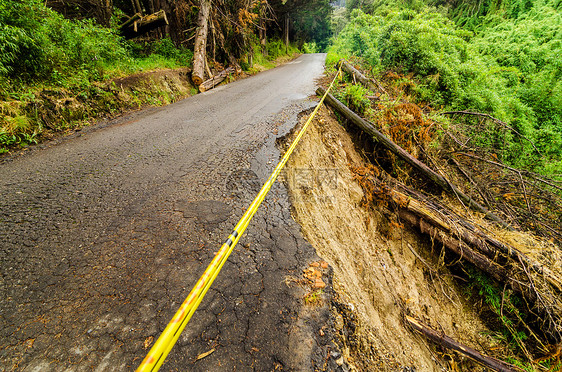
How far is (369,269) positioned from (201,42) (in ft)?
32.1

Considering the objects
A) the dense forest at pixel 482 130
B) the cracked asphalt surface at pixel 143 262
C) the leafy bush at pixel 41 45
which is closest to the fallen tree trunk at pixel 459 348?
the dense forest at pixel 482 130

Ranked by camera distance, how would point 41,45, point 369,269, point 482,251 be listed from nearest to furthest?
point 369,269 → point 482,251 → point 41,45

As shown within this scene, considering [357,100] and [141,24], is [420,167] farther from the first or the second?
[141,24]

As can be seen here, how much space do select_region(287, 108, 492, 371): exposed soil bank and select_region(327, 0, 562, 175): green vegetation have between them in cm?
356

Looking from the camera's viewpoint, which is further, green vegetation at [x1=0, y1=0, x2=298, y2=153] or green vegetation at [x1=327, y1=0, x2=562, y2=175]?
green vegetation at [x1=327, y1=0, x2=562, y2=175]

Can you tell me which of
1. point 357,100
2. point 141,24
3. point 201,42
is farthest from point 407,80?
point 141,24

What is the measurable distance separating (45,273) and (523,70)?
1455 centimetres

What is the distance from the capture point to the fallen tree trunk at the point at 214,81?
7.87 meters

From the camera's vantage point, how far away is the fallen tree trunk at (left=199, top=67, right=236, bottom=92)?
7.87 m

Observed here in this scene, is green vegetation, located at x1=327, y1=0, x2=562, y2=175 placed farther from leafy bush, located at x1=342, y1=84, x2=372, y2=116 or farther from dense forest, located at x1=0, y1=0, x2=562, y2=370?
leafy bush, located at x1=342, y1=84, x2=372, y2=116

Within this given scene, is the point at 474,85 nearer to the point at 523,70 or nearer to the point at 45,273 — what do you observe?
the point at 523,70

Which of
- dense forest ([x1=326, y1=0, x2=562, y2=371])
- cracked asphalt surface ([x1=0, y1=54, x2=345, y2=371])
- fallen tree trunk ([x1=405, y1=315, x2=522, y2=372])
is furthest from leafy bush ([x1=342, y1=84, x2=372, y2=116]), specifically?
fallen tree trunk ([x1=405, y1=315, x2=522, y2=372])

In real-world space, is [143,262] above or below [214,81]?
below

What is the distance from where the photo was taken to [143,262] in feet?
5.61
